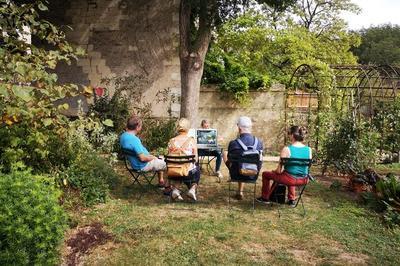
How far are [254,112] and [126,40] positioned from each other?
4.32 m

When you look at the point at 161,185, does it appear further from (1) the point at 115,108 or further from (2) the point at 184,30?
(2) the point at 184,30

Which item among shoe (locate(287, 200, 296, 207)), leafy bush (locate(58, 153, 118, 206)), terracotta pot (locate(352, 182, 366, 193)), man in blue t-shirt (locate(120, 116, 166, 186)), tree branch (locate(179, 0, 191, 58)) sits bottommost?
shoe (locate(287, 200, 296, 207))

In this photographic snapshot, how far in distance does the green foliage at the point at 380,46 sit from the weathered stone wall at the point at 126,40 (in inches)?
1032

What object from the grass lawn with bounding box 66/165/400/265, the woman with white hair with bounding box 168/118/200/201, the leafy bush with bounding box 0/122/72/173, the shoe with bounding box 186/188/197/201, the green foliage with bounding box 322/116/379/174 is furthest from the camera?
the green foliage with bounding box 322/116/379/174

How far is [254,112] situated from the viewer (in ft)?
38.8

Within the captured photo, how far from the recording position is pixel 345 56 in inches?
899

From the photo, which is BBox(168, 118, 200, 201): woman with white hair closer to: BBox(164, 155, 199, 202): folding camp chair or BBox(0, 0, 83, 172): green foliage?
BBox(164, 155, 199, 202): folding camp chair

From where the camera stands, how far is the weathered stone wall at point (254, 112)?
38.4ft

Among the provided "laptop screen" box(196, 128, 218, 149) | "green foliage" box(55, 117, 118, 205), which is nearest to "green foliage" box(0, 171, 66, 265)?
"green foliage" box(55, 117, 118, 205)

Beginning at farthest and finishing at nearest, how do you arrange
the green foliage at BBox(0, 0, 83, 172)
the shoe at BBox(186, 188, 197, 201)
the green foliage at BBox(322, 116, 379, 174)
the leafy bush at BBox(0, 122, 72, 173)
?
the green foliage at BBox(322, 116, 379, 174) → the shoe at BBox(186, 188, 197, 201) → the leafy bush at BBox(0, 122, 72, 173) → the green foliage at BBox(0, 0, 83, 172)

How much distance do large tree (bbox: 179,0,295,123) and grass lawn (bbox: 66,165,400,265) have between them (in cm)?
366

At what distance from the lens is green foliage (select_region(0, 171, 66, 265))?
307 cm

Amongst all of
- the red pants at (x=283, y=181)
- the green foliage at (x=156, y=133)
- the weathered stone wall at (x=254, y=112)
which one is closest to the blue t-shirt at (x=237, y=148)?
the red pants at (x=283, y=181)

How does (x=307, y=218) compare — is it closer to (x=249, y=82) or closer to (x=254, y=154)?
(x=254, y=154)
